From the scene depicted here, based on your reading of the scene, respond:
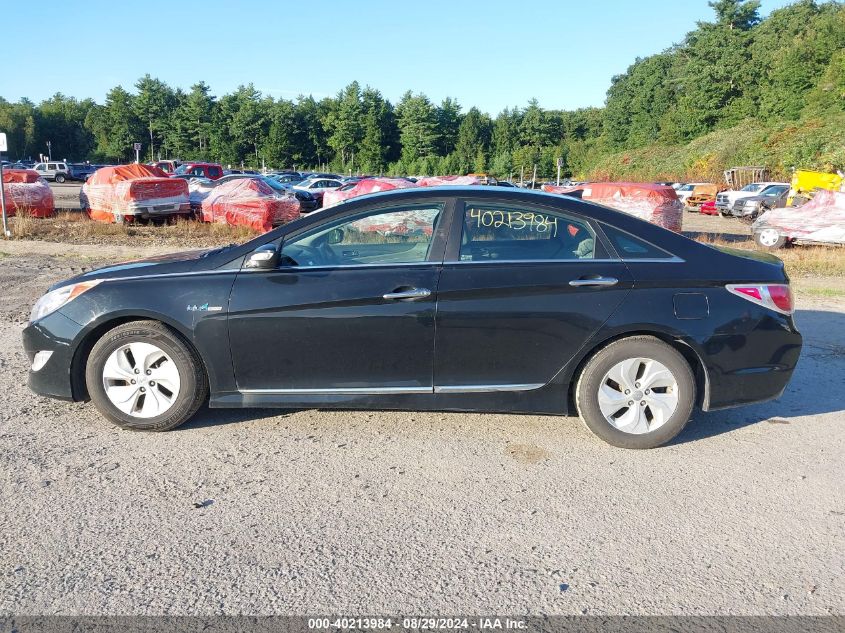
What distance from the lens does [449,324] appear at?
13.6 ft

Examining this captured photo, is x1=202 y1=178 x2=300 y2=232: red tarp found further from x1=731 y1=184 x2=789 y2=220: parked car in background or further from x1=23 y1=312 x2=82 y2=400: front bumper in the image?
x1=731 y1=184 x2=789 y2=220: parked car in background

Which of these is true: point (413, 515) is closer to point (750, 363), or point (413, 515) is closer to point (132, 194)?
point (750, 363)

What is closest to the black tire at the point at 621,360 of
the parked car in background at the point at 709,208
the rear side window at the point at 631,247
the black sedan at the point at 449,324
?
the black sedan at the point at 449,324

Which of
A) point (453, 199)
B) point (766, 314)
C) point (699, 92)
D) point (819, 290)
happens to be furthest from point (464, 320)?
point (699, 92)

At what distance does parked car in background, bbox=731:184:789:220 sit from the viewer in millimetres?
27547

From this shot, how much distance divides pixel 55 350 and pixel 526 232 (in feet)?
10.2

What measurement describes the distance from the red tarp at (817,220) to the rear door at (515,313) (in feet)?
47.1

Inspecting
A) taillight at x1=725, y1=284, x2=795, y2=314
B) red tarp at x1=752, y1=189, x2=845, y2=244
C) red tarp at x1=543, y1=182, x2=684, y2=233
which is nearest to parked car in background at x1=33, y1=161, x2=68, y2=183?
red tarp at x1=543, y1=182, x2=684, y2=233

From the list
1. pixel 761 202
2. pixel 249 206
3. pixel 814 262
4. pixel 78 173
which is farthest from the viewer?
pixel 78 173

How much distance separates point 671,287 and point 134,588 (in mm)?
3343

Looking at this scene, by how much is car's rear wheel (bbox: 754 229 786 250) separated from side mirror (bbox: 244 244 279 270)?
614 inches

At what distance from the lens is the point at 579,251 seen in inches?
170

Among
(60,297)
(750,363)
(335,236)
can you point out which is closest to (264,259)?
(335,236)

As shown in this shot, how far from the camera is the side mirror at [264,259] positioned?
13.6 ft
